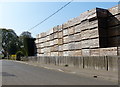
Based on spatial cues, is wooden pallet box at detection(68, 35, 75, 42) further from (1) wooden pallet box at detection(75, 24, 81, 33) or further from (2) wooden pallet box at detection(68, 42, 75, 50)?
(1) wooden pallet box at detection(75, 24, 81, 33)

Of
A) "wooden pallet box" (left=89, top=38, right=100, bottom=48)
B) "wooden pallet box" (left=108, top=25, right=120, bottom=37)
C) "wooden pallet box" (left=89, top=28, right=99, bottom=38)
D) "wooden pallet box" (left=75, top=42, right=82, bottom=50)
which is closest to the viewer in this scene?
"wooden pallet box" (left=108, top=25, right=120, bottom=37)

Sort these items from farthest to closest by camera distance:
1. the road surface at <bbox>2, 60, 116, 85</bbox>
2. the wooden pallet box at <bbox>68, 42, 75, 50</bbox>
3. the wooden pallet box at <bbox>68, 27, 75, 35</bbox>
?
the wooden pallet box at <bbox>68, 27, 75, 35</bbox> → the wooden pallet box at <bbox>68, 42, 75, 50</bbox> → the road surface at <bbox>2, 60, 116, 85</bbox>

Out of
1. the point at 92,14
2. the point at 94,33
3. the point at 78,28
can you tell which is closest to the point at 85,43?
the point at 94,33

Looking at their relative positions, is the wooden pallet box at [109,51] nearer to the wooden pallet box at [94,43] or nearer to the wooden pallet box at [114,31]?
the wooden pallet box at [94,43]

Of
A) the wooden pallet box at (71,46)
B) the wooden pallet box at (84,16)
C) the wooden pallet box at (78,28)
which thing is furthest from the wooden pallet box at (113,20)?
the wooden pallet box at (71,46)

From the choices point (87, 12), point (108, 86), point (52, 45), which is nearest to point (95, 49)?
point (87, 12)

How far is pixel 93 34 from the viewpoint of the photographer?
648 inches

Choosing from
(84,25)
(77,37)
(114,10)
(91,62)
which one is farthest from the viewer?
(77,37)

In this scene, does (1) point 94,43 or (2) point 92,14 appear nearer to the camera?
(1) point 94,43

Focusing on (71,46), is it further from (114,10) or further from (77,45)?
(114,10)

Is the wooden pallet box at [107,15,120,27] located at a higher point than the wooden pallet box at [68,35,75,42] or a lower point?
higher

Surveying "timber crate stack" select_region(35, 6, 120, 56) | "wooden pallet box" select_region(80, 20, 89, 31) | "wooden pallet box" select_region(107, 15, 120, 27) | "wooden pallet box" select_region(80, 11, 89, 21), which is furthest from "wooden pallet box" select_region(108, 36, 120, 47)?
"wooden pallet box" select_region(80, 11, 89, 21)

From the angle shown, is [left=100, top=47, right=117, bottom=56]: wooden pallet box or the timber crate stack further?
the timber crate stack

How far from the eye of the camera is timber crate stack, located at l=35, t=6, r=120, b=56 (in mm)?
15062
